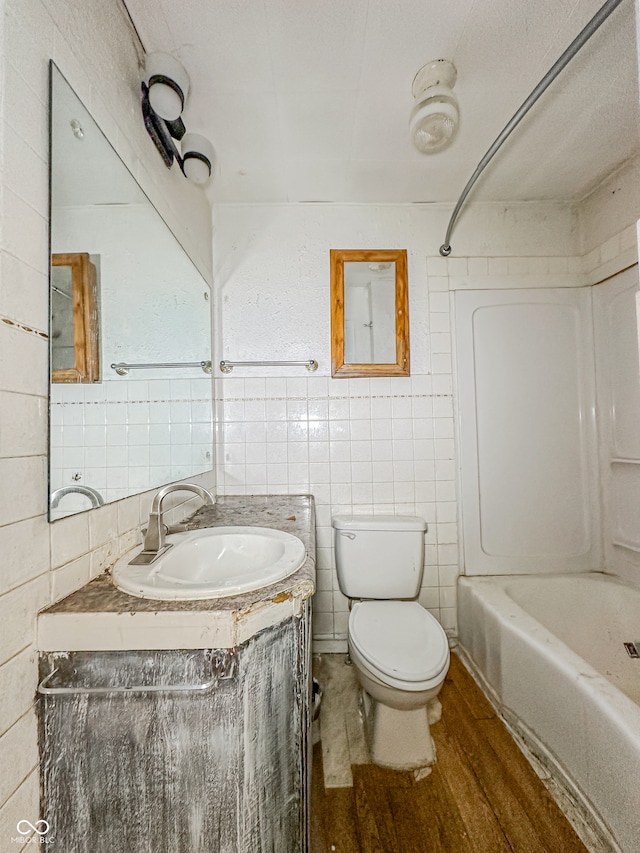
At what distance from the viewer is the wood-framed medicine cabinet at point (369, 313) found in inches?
72.7

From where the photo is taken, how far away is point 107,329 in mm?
922

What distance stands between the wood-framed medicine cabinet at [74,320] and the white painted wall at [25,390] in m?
0.03

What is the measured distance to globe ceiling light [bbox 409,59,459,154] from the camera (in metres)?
1.13

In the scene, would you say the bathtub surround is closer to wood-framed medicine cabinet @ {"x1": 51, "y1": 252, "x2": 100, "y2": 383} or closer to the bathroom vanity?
wood-framed medicine cabinet @ {"x1": 51, "y1": 252, "x2": 100, "y2": 383}

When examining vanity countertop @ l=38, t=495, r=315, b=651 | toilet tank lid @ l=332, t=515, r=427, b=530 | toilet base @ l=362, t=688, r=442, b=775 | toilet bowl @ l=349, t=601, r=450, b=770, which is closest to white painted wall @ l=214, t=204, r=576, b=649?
toilet tank lid @ l=332, t=515, r=427, b=530

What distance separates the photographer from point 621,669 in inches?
58.1

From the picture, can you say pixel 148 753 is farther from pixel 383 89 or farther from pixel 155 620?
pixel 383 89

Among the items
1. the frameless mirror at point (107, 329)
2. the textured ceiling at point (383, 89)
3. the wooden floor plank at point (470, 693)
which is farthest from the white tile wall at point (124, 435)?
the wooden floor plank at point (470, 693)

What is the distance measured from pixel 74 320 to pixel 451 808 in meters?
1.67

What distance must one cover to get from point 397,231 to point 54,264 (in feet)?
5.38

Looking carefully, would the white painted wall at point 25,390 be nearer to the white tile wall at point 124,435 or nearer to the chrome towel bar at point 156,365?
the white tile wall at point 124,435

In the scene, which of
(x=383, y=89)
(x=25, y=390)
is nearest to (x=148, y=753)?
(x=25, y=390)

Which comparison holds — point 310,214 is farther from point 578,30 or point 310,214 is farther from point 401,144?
point 578,30

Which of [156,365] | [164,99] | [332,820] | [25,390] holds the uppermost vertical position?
[164,99]
